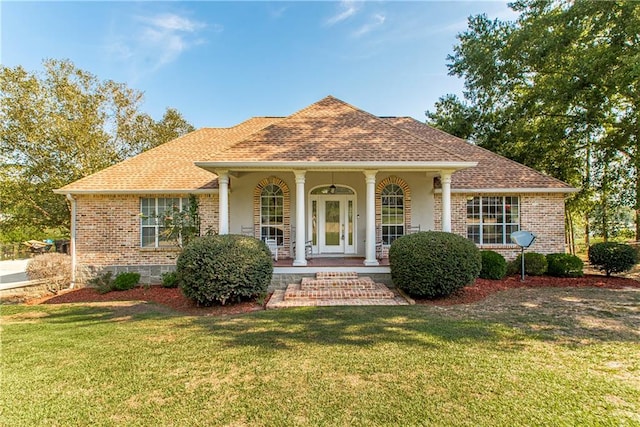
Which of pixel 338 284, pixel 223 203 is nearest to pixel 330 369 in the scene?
pixel 338 284

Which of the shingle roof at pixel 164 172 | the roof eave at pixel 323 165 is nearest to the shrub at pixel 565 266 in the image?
the roof eave at pixel 323 165

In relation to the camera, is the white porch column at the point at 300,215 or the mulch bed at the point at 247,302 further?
the white porch column at the point at 300,215

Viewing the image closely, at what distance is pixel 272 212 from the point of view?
12547 millimetres

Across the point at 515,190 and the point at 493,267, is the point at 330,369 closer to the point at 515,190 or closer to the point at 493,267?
the point at 493,267

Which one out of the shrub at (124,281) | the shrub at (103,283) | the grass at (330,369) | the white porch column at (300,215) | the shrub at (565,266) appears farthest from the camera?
the shrub at (565,266)

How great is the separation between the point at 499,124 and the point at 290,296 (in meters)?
15.0

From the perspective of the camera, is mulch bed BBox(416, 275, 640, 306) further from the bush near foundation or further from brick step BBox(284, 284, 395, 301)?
brick step BBox(284, 284, 395, 301)

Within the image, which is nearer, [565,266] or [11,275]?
[565,266]

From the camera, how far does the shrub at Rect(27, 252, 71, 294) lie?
35.2 ft

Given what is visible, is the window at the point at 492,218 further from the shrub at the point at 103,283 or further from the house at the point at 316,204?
the shrub at the point at 103,283

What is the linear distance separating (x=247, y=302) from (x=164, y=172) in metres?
6.85

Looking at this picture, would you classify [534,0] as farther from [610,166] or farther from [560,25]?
[610,166]

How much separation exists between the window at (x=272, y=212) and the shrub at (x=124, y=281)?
471 centimetres

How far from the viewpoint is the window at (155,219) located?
468 inches
